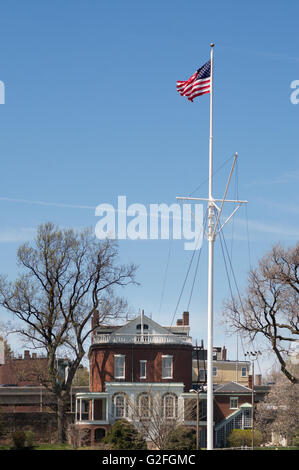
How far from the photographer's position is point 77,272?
63.2m

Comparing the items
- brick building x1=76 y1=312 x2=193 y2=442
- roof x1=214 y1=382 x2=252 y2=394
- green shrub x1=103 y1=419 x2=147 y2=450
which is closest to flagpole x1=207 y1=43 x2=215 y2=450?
green shrub x1=103 y1=419 x2=147 y2=450

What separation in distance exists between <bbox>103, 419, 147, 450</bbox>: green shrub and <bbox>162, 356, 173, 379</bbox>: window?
10.9m

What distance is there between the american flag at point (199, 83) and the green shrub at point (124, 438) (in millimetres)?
28294

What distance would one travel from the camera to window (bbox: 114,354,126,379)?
6656 cm

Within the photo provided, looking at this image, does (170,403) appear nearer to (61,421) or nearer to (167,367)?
(167,367)

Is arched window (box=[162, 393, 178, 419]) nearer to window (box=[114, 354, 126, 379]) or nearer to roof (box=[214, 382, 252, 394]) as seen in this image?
window (box=[114, 354, 126, 379])

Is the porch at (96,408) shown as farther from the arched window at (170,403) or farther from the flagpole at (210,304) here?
the flagpole at (210,304)

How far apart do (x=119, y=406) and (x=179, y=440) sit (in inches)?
560

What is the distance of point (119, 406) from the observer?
6406cm

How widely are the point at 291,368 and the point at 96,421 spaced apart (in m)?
18.6

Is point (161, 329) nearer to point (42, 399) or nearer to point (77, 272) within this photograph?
point (77, 272)

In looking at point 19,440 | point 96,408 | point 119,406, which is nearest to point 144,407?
point 119,406

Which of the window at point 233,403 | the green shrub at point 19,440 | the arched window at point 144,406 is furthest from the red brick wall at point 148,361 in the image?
the green shrub at point 19,440

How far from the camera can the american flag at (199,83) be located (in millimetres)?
32750
